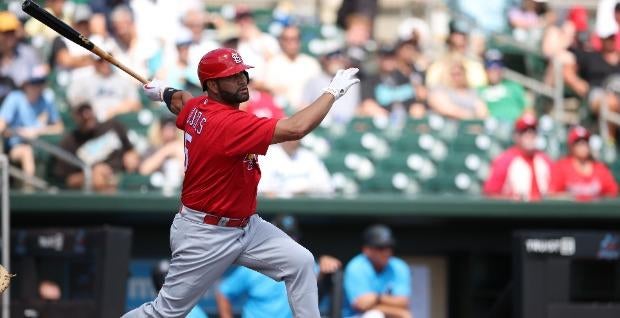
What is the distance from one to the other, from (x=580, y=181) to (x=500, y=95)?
6.84 ft

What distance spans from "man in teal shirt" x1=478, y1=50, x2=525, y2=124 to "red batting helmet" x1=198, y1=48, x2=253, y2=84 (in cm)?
646

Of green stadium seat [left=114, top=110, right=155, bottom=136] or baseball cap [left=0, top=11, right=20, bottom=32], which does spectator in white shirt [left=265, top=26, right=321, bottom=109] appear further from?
baseball cap [left=0, top=11, right=20, bottom=32]

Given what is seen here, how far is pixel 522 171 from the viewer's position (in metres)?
10.5

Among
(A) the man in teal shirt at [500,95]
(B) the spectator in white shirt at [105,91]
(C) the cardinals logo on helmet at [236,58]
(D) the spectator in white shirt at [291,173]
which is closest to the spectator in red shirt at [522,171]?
(D) the spectator in white shirt at [291,173]

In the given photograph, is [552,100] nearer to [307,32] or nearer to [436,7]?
[436,7]

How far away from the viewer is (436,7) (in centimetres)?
1399

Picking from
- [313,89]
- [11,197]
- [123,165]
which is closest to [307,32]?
[313,89]

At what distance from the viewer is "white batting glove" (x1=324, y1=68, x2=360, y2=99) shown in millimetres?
6043

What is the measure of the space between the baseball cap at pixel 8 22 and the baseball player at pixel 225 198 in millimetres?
5492

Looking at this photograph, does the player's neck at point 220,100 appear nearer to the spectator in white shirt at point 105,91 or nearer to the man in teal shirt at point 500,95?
the spectator in white shirt at point 105,91

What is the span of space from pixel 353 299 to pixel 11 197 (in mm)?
2549

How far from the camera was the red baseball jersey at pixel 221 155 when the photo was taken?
19.9ft

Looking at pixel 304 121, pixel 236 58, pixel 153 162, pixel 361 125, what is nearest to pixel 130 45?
pixel 153 162

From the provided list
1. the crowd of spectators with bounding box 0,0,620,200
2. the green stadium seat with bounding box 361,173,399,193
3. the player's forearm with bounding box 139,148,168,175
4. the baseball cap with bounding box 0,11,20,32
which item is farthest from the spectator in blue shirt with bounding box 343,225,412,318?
the baseball cap with bounding box 0,11,20,32
